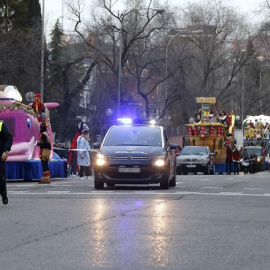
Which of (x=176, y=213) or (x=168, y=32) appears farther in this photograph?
(x=168, y=32)

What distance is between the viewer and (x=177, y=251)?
9.66 m

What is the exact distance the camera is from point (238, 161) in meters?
53.6

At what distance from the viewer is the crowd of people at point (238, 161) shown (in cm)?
5181

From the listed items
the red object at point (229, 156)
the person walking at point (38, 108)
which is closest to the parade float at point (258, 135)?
the red object at point (229, 156)

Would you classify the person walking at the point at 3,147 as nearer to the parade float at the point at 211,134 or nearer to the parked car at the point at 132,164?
the parked car at the point at 132,164

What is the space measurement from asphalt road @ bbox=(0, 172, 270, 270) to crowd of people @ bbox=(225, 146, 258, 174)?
3268cm

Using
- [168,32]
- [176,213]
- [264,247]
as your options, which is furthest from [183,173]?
[264,247]

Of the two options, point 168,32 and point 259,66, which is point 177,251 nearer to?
point 168,32

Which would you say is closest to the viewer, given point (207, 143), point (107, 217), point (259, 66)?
point (107, 217)

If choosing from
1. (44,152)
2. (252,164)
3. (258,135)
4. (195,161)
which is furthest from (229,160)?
(44,152)

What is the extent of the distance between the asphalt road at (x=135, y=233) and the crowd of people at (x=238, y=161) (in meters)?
32.7

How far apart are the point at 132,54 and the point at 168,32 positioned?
312 cm

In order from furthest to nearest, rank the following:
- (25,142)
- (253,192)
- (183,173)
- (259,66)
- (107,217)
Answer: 1. (259,66)
2. (183,173)
3. (25,142)
4. (253,192)
5. (107,217)

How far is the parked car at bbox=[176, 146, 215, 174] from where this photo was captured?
49062 mm
